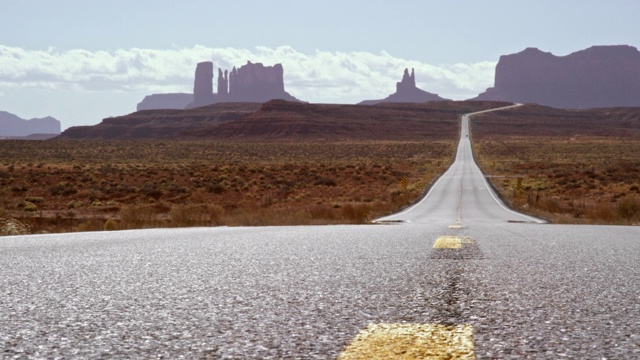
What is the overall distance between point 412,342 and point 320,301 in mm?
1171

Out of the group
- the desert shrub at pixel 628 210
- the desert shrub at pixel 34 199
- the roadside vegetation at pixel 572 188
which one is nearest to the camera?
the desert shrub at pixel 628 210

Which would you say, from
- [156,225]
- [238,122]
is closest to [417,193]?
[156,225]

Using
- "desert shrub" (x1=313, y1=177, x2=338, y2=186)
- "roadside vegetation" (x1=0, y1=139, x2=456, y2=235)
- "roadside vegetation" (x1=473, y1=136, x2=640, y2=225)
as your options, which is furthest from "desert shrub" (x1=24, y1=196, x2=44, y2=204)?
"roadside vegetation" (x1=473, y1=136, x2=640, y2=225)

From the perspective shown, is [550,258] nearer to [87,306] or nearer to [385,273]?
[385,273]

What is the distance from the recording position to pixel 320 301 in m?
4.06

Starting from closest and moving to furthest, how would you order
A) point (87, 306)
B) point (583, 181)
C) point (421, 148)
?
point (87, 306), point (583, 181), point (421, 148)

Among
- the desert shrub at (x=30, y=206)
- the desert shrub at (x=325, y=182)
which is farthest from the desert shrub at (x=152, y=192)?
the desert shrub at (x=325, y=182)

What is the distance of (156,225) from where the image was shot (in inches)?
670

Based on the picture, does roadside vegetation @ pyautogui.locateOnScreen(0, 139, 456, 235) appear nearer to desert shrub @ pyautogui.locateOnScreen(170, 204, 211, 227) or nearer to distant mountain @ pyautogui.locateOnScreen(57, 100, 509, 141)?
desert shrub @ pyautogui.locateOnScreen(170, 204, 211, 227)

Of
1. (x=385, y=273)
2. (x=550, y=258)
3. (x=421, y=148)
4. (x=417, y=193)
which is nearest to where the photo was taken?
(x=385, y=273)

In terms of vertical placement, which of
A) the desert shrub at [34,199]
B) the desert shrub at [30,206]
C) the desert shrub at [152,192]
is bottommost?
the desert shrub at [30,206]

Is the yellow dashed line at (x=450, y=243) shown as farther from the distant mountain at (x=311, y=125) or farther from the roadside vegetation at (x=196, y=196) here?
the distant mountain at (x=311, y=125)

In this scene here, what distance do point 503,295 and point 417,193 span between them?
38.6 m

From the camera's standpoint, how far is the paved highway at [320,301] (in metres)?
2.97
